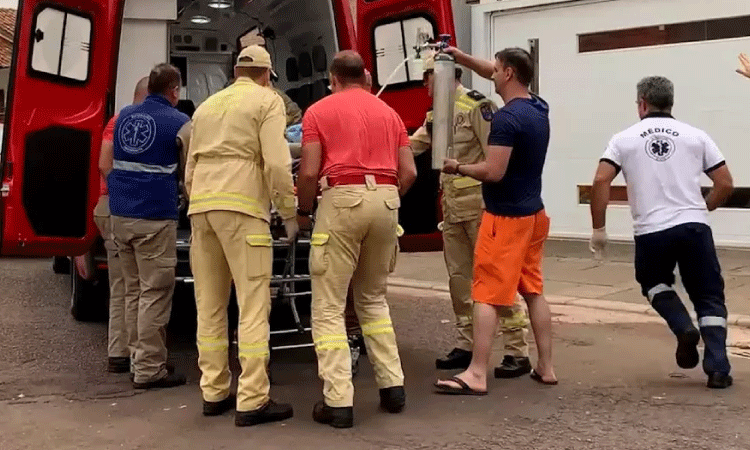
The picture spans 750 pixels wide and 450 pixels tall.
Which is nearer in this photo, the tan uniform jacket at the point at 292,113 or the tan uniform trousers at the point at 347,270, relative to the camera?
the tan uniform trousers at the point at 347,270

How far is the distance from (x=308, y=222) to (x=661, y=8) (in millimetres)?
5940

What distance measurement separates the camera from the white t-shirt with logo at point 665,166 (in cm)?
547

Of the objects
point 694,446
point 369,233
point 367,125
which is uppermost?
point 367,125

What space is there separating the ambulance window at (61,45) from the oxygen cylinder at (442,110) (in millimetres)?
2209

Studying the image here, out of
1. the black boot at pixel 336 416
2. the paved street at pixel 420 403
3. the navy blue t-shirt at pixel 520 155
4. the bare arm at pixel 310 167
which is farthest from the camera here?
the navy blue t-shirt at pixel 520 155

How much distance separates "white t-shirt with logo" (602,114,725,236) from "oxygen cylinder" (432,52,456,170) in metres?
0.93

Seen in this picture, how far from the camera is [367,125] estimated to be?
16.1 ft

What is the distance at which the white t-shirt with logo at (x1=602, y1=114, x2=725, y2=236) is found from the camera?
18.0 ft

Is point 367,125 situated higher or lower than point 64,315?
higher

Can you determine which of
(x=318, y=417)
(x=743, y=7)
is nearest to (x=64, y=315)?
(x=318, y=417)

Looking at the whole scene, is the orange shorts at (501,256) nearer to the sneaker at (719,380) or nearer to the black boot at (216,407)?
the sneaker at (719,380)

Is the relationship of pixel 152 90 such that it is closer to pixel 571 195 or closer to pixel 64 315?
pixel 64 315

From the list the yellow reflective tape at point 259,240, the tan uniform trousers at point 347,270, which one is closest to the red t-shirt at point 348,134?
the tan uniform trousers at point 347,270

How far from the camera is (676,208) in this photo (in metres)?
5.47
